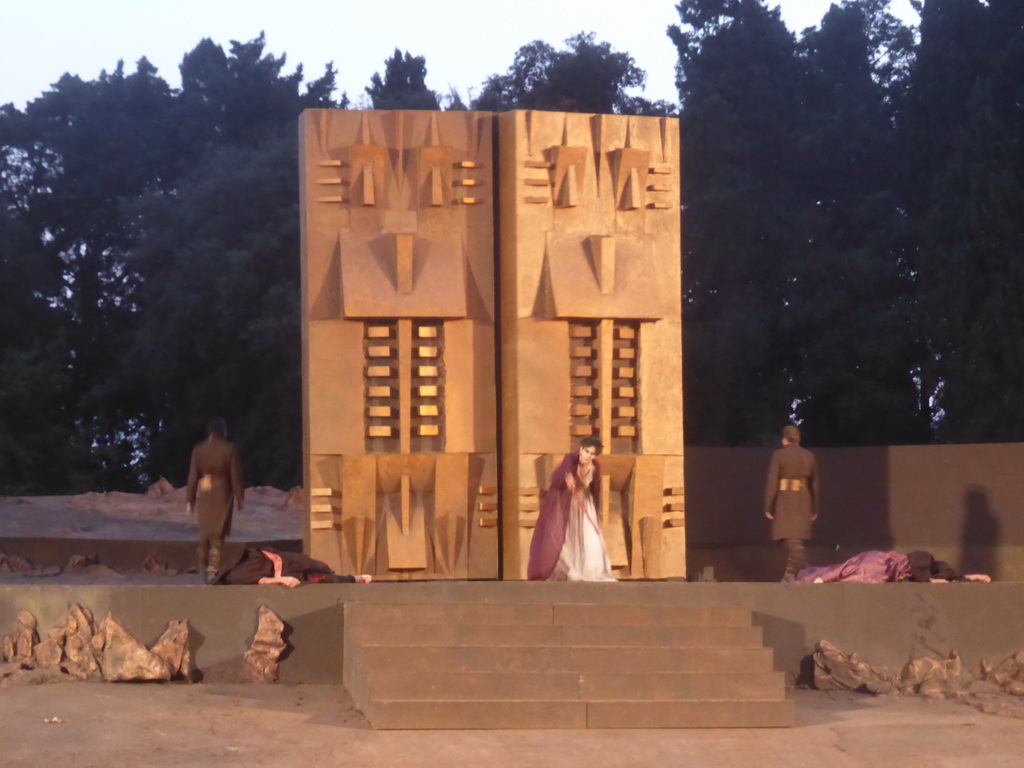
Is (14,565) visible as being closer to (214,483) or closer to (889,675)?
(214,483)

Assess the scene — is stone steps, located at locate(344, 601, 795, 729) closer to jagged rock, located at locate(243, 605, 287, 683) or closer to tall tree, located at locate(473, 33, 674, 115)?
jagged rock, located at locate(243, 605, 287, 683)

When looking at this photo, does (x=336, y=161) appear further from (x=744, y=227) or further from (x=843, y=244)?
(x=843, y=244)

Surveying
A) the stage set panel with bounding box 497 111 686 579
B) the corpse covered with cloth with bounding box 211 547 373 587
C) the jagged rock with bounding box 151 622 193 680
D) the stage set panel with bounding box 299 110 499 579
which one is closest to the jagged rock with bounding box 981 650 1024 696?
the stage set panel with bounding box 497 111 686 579

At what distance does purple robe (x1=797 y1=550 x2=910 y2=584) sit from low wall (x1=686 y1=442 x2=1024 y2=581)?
4.80 m

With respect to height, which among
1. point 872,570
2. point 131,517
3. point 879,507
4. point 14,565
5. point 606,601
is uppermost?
point 879,507

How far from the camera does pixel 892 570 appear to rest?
36.8 ft

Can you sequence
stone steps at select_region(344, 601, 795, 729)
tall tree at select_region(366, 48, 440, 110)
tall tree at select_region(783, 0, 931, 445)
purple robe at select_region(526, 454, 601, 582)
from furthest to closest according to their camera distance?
tall tree at select_region(366, 48, 440, 110) → tall tree at select_region(783, 0, 931, 445) → purple robe at select_region(526, 454, 601, 582) → stone steps at select_region(344, 601, 795, 729)

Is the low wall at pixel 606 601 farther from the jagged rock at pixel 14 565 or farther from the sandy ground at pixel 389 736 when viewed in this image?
the jagged rock at pixel 14 565

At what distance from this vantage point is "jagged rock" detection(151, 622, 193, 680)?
1038 cm

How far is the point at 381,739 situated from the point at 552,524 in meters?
3.64

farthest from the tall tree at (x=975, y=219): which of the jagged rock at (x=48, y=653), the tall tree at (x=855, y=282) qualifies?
the jagged rock at (x=48, y=653)

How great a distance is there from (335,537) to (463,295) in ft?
7.66

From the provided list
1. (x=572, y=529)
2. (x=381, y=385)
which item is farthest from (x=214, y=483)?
(x=572, y=529)

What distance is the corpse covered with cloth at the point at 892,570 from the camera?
36.8 feet
